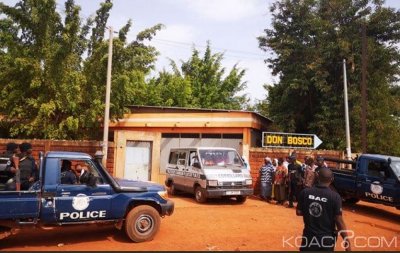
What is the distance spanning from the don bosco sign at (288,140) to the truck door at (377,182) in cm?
475

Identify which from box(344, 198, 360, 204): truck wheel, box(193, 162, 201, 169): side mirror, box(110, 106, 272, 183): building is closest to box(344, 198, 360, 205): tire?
box(344, 198, 360, 204): truck wheel

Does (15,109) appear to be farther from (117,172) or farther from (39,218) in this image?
(39,218)

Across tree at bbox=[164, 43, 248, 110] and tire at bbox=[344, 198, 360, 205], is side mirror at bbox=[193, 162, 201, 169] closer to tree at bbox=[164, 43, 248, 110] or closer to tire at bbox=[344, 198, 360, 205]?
tire at bbox=[344, 198, 360, 205]

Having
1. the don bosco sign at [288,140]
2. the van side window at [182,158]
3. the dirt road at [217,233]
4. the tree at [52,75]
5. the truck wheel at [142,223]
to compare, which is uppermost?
the tree at [52,75]

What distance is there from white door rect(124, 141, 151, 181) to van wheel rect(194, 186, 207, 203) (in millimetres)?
4329

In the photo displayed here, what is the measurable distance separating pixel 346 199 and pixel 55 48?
42.2 feet

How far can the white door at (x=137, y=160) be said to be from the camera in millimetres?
16984

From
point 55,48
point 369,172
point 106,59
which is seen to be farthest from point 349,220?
point 55,48

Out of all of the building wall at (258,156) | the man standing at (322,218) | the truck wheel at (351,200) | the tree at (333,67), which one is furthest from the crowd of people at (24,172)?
the tree at (333,67)

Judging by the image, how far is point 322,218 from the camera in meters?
5.06

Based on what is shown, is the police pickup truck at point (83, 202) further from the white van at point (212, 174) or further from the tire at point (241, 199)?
the tire at point (241, 199)

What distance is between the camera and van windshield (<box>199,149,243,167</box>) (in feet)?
44.9

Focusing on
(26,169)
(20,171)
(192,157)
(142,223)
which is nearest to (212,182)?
(192,157)

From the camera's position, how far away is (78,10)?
52.7 feet
